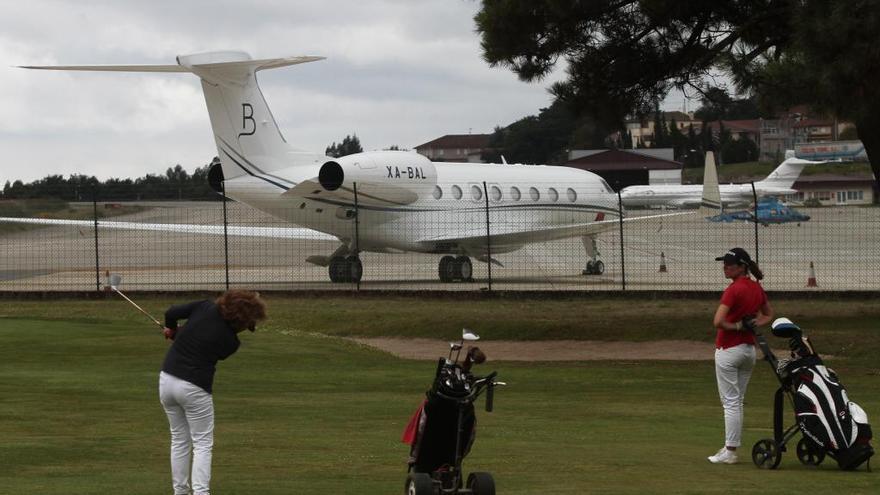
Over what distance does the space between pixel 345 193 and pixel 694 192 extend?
49.8 meters

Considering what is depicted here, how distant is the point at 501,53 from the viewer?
24016mm

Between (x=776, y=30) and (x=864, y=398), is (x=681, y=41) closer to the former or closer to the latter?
(x=776, y=30)

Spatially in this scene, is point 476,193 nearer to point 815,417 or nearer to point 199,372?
point 815,417

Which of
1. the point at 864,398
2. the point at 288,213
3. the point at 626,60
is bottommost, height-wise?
the point at 864,398

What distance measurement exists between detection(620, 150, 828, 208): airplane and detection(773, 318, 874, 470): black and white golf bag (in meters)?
62.2

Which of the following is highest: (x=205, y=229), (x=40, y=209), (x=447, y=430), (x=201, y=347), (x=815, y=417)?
(x=40, y=209)

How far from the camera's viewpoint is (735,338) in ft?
38.0

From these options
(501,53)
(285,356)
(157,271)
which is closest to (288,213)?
(157,271)

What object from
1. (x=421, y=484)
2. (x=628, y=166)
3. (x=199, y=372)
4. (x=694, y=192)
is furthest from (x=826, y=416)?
(x=628, y=166)

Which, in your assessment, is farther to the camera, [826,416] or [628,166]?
[628,166]

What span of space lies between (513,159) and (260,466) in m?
94.1

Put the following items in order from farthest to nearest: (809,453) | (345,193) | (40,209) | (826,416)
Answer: (40,209) → (345,193) → (809,453) → (826,416)

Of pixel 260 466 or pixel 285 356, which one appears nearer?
pixel 260 466

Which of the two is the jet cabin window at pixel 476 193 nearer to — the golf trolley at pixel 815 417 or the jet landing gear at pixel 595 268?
the jet landing gear at pixel 595 268
